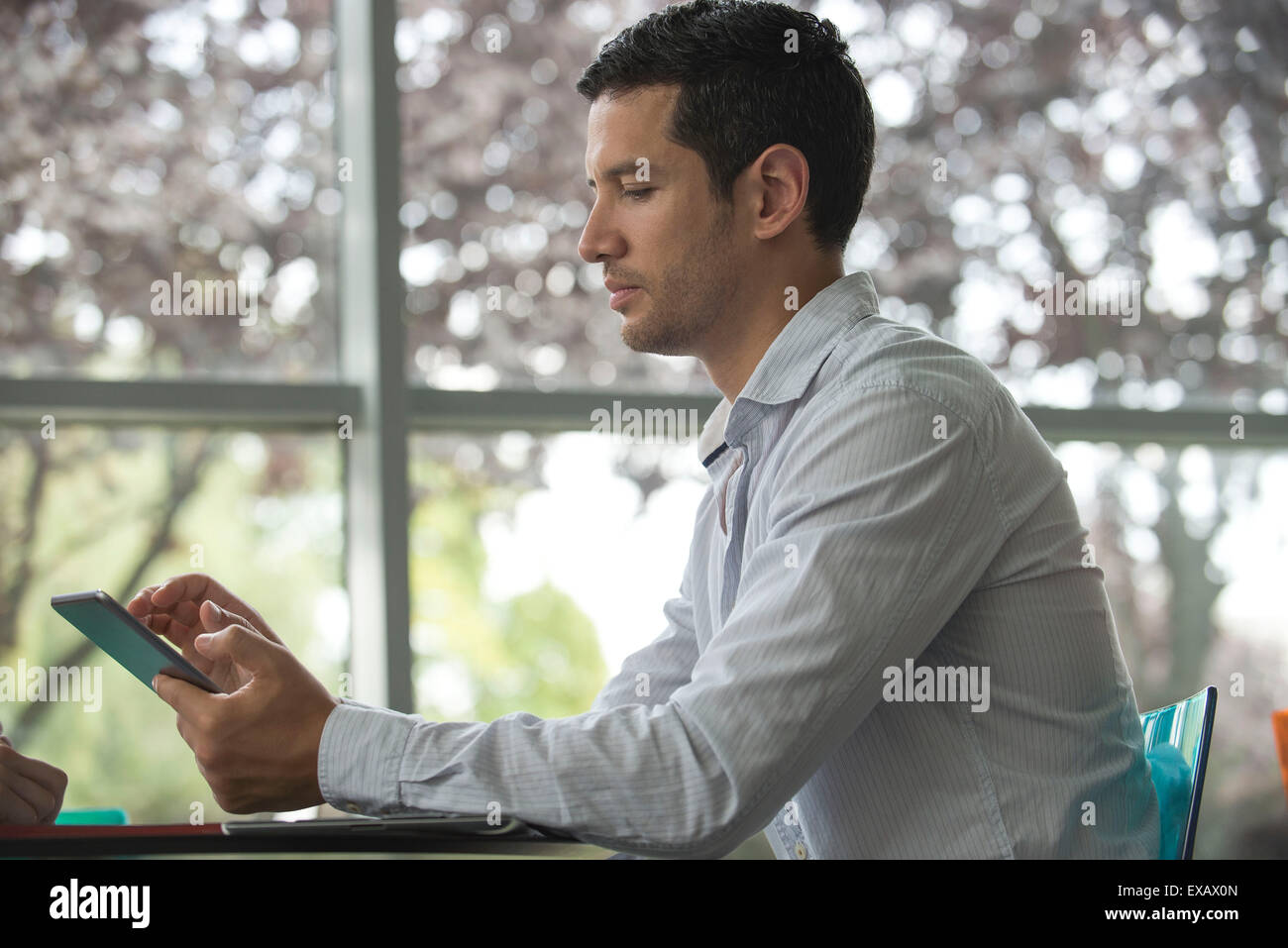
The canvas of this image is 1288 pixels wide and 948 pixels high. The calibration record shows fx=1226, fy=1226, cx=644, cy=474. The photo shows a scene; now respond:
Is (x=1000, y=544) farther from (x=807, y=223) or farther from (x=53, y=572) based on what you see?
(x=53, y=572)

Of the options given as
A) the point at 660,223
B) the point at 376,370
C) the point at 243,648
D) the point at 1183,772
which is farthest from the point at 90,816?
the point at 1183,772

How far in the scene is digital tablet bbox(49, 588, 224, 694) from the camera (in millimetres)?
1038

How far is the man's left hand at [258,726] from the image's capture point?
1.06 metres

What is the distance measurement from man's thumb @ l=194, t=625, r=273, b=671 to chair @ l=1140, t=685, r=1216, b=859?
2.98 ft

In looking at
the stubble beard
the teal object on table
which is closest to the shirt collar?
the stubble beard

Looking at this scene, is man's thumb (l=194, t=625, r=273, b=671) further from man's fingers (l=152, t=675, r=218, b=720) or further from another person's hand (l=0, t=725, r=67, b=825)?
another person's hand (l=0, t=725, r=67, b=825)

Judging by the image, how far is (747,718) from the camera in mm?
1046

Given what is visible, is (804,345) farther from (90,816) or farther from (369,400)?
(369,400)

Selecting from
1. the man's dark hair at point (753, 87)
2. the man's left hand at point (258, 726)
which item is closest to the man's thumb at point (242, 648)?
the man's left hand at point (258, 726)

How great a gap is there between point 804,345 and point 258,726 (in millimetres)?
734

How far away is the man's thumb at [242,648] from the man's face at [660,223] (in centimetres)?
71

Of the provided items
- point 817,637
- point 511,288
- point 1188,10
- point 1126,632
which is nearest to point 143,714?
point 511,288

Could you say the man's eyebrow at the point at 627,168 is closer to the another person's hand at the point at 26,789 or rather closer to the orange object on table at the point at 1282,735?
the another person's hand at the point at 26,789
